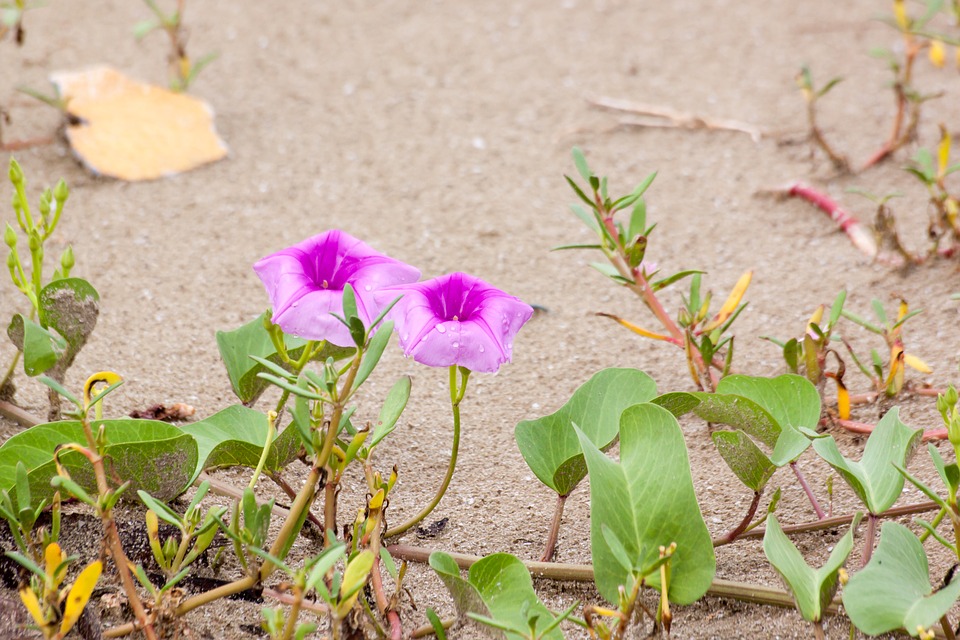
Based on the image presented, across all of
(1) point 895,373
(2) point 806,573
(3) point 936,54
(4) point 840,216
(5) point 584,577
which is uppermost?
(3) point 936,54

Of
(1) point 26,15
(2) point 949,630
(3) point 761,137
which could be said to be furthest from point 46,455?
(1) point 26,15

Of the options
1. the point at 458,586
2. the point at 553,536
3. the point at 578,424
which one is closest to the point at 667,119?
the point at 578,424

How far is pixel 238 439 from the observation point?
1.39 meters

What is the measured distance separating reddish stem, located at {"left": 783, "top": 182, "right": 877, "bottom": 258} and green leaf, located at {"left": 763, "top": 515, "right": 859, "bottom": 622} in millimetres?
1279

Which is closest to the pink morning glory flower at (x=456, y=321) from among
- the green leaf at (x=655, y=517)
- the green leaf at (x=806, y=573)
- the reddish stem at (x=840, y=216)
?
the green leaf at (x=655, y=517)

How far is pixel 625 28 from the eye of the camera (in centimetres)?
347

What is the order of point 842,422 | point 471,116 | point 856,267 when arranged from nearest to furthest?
point 842,422
point 856,267
point 471,116

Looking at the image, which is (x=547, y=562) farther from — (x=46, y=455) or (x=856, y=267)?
(x=856, y=267)

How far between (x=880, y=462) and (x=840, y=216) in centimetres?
127

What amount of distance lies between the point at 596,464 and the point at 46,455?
0.67 m

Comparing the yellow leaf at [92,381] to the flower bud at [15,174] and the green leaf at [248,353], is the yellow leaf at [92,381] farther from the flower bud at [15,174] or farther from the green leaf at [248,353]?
the flower bud at [15,174]

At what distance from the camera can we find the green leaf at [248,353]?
1539mm

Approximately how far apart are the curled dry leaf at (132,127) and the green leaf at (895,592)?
6.61 feet

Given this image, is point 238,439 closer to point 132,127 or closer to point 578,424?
point 578,424
